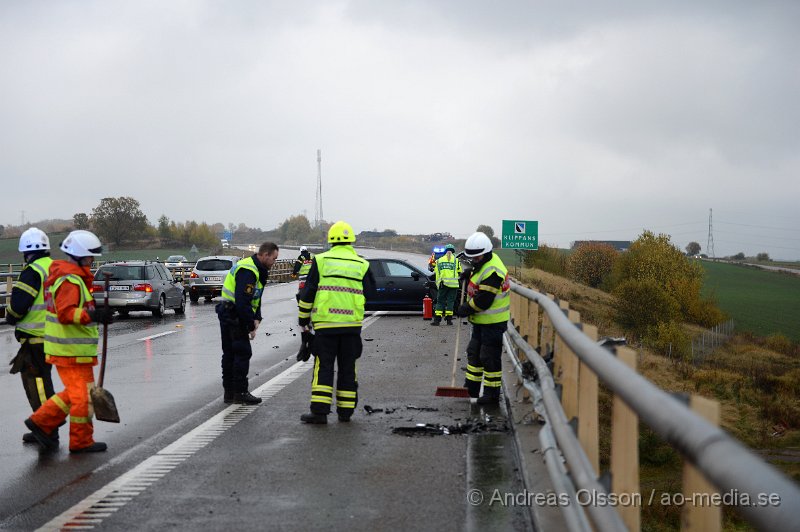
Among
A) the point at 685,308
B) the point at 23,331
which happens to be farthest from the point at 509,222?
the point at 685,308

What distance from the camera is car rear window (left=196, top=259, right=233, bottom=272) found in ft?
118

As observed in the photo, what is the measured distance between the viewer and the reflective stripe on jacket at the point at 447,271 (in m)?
22.1

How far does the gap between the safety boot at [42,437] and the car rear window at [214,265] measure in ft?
91.6

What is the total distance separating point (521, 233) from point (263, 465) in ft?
121

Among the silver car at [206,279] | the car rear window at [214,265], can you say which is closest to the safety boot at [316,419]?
the silver car at [206,279]

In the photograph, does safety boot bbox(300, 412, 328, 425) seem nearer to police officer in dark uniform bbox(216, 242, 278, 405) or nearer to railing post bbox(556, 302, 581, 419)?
police officer in dark uniform bbox(216, 242, 278, 405)

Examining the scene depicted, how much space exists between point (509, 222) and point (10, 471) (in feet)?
122

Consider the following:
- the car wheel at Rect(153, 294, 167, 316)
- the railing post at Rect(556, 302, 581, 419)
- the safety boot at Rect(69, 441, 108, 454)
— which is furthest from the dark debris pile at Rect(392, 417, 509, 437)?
the car wheel at Rect(153, 294, 167, 316)

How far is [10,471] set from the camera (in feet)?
23.9

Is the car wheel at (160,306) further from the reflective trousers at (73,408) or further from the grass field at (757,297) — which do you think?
the grass field at (757,297)

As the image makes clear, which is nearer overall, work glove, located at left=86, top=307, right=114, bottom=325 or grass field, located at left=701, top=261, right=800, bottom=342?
work glove, located at left=86, top=307, right=114, bottom=325

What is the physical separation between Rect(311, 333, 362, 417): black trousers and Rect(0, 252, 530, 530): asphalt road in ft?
0.66

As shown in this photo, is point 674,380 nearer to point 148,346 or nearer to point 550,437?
point 148,346

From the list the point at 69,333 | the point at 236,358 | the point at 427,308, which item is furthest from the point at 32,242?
the point at 427,308
